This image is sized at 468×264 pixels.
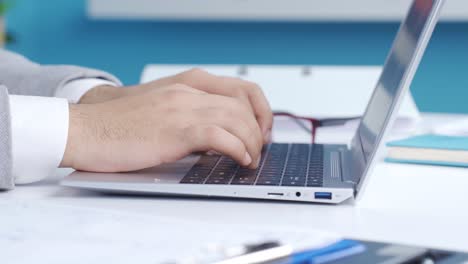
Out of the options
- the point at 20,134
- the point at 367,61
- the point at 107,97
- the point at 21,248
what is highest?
the point at 367,61

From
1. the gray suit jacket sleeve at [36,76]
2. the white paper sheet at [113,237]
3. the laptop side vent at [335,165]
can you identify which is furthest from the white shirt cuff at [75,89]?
the white paper sheet at [113,237]

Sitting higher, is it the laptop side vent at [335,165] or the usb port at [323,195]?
the laptop side vent at [335,165]

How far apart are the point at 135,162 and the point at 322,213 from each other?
0.22 metres

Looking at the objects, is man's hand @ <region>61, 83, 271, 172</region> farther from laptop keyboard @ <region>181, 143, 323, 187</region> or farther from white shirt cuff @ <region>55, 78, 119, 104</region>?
white shirt cuff @ <region>55, 78, 119, 104</region>

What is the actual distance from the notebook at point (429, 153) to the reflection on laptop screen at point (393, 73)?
59mm

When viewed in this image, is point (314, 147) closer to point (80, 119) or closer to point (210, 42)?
point (80, 119)

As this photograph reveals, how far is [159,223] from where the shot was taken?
651 millimetres

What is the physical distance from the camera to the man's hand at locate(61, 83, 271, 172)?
2.78ft

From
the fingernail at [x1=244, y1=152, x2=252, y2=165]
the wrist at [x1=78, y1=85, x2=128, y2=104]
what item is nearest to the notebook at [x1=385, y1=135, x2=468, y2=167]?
the fingernail at [x1=244, y1=152, x2=252, y2=165]

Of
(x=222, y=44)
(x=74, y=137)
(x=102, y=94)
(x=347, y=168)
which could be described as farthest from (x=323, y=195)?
(x=222, y=44)

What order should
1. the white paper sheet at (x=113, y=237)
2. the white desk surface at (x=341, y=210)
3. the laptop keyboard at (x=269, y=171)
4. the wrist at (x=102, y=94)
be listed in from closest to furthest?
the white paper sheet at (x=113, y=237)
the white desk surface at (x=341, y=210)
the laptop keyboard at (x=269, y=171)
the wrist at (x=102, y=94)

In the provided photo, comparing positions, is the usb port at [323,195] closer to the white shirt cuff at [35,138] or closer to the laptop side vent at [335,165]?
the laptop side vent at [335,165]

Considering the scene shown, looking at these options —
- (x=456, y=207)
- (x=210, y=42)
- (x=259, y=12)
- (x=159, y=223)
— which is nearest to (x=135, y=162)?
(x=159, y=223)

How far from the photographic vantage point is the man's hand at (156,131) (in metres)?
0.85
